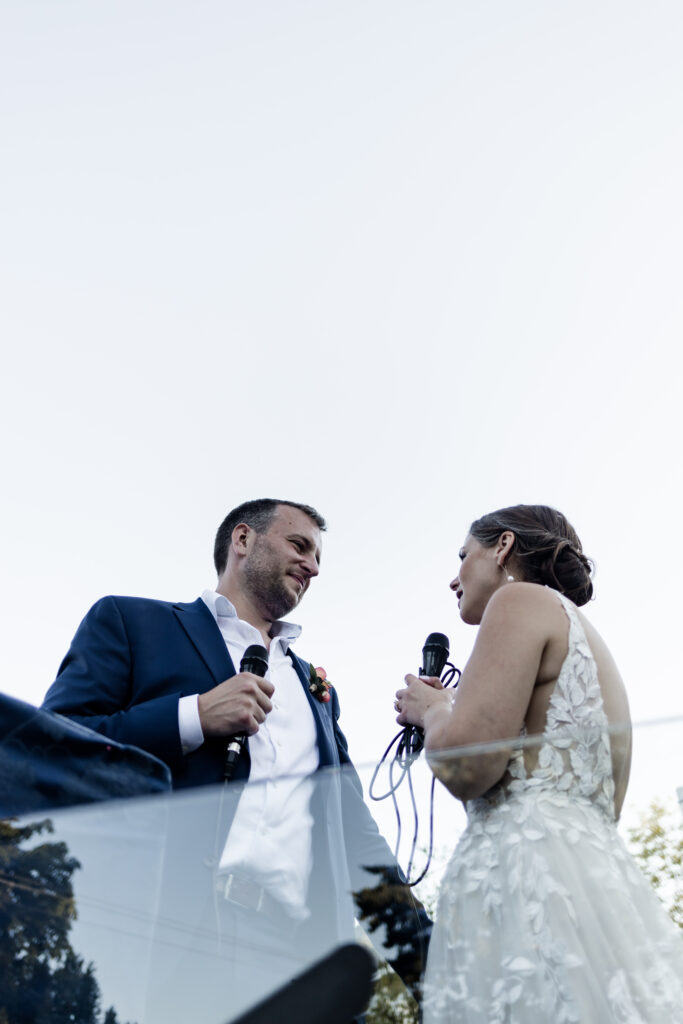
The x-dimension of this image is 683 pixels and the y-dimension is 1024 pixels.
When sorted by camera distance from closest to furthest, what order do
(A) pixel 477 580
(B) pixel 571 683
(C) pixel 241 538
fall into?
(B) pixel 571 683 → (A) pixel 477 580 → (C) pixel 241 538

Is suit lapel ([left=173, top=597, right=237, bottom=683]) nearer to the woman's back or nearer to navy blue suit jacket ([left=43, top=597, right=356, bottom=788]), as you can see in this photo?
navy blue suit jacket ([left=43, top=597, right=356, bottom=788])

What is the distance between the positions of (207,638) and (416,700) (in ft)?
3.60

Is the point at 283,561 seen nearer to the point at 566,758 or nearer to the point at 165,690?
the point at 165,690

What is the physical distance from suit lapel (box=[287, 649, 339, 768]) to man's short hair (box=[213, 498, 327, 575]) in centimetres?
98

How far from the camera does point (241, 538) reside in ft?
16.7

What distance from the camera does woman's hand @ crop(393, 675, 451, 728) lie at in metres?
3.08

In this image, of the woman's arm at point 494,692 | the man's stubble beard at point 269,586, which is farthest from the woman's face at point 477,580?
the man's stubble beard at point 269,586

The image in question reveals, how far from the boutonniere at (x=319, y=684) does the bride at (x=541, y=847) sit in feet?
3.71

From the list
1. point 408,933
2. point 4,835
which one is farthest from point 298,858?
point 4,835

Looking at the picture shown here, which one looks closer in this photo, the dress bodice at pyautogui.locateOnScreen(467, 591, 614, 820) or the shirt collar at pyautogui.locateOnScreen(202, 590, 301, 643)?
the dress bodice at pyautogui.locateOnScreen(467, 591, 614, 820)

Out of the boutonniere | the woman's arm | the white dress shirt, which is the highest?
the boutonniere

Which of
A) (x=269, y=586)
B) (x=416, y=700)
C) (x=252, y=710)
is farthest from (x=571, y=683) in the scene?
(x=269, y=586)

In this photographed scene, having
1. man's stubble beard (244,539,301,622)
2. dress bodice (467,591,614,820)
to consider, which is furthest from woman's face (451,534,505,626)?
man's stubble beard (244,539,301,622)

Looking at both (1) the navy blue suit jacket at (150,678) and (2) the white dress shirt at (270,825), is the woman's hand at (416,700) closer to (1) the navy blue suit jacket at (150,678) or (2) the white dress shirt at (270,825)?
(2) the white dress shirt at (270,825)
